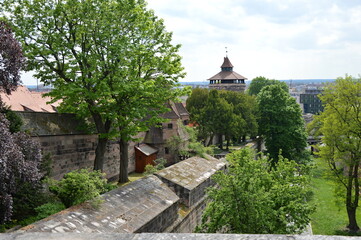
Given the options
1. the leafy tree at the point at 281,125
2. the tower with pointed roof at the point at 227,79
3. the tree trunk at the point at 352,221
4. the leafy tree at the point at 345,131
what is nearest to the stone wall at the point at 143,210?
the leafy tree at the point at 345,131

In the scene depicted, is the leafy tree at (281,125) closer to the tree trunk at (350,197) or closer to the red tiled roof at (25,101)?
the tree trunk at (350,197)

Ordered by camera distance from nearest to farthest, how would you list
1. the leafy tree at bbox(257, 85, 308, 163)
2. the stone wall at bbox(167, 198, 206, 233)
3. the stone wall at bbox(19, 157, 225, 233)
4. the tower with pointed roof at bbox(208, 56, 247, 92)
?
the stone wall at bbox(19, 157, 225, 233), the stone wall at bbox(167, 198, 206, 233), the leafy tree at bbox(257, 85, 308, 163), the tower with pointed roof at bbox(208, 56, 247, 92)

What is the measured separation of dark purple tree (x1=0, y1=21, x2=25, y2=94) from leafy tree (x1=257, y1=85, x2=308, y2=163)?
3530 cm

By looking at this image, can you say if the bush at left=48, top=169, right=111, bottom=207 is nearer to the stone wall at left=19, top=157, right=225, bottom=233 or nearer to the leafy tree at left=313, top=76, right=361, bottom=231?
the stone wall at left=19, top=157, right=225, bottom=233

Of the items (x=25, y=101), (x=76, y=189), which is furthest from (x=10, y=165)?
(x=25, y=101)

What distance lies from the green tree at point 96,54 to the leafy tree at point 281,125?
89.0 feet

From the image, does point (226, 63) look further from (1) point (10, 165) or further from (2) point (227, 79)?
(1) point (10, 165)

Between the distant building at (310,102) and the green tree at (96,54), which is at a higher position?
the green tree at (96,54)

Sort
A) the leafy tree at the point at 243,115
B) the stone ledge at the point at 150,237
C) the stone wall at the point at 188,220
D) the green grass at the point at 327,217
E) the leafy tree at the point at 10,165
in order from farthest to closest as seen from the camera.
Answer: the leafy tree at the point at 243,115
the green grass at the point at 327,217
the stone wall at the point at 188,220
the leafy tree at the point at 10,165
the stone ledge at the point at 150,237

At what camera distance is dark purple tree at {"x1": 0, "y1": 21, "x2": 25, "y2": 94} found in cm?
923

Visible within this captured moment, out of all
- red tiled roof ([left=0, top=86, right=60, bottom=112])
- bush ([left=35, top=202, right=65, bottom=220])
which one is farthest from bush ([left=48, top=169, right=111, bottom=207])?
red tiled roof ([left=0, top=86, right=60, bottom=112])

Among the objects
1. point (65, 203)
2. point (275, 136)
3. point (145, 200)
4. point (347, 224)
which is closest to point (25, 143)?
point (65, 203)

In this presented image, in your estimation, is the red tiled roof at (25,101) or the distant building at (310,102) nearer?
the red tiled roof at (25,101)

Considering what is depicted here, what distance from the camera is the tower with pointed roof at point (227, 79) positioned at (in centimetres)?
8156
